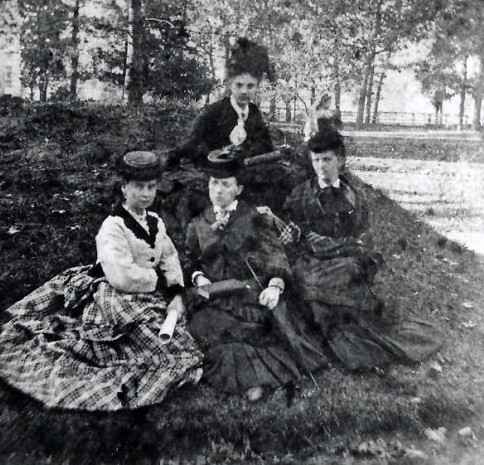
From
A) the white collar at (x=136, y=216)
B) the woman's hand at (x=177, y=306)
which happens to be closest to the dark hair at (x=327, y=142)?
the white collar at (x=136, y=216)

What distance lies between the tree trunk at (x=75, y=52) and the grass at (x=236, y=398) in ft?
0.81

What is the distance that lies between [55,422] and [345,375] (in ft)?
5.20

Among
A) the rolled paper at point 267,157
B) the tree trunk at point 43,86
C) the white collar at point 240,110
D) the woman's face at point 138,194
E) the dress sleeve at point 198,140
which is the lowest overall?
the woman's face at point 138,194

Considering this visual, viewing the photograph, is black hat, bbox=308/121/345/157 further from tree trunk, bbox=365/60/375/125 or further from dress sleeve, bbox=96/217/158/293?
dress sleeve, bbox=96/217/158/293

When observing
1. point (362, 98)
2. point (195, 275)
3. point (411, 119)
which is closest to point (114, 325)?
point (195, 275)

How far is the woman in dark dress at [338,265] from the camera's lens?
3150 millimetres

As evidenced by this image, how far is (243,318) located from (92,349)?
850mm

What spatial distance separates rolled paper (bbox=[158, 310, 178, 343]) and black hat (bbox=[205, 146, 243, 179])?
2.88ft

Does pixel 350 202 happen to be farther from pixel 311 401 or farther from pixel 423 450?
pixel 423 450

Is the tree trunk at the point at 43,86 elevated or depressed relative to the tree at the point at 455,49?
depressed

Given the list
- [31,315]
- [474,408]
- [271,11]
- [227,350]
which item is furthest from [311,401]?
[271,11]

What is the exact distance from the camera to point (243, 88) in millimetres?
3332

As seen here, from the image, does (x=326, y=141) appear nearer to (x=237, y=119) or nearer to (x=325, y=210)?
(x=325, y=210)

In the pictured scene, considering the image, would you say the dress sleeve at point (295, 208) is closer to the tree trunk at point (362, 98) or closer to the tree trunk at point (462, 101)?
the tree trunk at point (362, 98)
